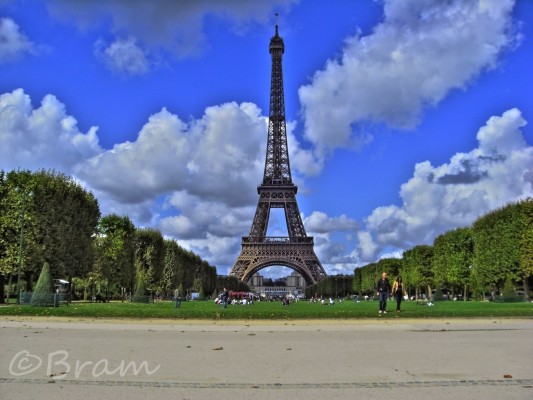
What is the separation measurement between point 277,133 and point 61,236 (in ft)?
271

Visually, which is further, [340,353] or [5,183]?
[5,183]

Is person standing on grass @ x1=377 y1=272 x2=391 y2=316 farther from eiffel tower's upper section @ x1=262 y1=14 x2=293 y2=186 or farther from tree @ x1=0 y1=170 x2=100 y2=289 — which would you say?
eiffel tower's upper section @ x1=262 y1=14 x2=293 y2=186

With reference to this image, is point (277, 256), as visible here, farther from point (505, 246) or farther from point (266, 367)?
point (266, 367)

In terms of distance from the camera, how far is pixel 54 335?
16.7 metres

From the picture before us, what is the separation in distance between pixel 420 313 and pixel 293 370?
18.4 m

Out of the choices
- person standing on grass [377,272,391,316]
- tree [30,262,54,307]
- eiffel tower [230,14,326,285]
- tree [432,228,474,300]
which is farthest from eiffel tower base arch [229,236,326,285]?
person standing on grass [377,272,391,316]

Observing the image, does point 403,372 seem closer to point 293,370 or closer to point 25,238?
point 293,370

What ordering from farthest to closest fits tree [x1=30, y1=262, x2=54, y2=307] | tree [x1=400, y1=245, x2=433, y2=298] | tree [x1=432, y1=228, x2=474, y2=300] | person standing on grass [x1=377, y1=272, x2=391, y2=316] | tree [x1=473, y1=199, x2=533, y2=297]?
tree [x1=400, y1=245, x2=433, y2=298] < tree [x1=432, y1=228, x2=474, y2=300] < tree [x1=473, y1=199, x2=533, y2=297] < tree [x1=30, y1=262, x2=54, y2=307] < person standing on grass [x1=377, y1=272, x2=391, y2=316]

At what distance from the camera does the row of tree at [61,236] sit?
155 feet

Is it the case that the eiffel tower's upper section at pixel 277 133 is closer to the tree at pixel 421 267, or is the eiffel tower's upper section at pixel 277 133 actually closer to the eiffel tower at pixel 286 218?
the eiffel tower at pixel 286 218

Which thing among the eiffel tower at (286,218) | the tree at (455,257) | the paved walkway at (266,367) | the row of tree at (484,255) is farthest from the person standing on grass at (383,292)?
the eiffel tower at (286,218)

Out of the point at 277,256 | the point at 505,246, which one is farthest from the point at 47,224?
the point at 277,256

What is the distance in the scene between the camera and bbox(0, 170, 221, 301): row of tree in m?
47.2

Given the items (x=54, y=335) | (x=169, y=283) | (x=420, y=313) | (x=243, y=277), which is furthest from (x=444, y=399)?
(x=243, y=277)
